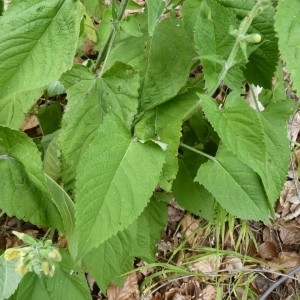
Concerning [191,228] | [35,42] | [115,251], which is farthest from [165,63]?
[191,228]

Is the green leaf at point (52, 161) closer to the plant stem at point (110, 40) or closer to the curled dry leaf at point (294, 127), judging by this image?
the plant stem at point (110, 40)

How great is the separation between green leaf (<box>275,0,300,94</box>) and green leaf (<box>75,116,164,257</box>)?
1.30 feet

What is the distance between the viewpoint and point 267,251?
7.77 feet

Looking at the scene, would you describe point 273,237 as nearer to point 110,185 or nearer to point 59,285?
point 59,285

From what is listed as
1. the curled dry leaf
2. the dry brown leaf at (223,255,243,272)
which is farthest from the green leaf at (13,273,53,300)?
the curled dry leaf

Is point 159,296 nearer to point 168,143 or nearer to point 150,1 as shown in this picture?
point 168,143

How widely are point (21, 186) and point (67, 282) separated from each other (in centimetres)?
40

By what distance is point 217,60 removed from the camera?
1255 millimetres

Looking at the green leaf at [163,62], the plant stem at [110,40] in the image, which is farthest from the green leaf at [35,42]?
the green leaf at [163,62]

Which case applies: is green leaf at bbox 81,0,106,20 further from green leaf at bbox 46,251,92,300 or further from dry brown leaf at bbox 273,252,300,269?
dry brown leaf at bbox 273,252,300,269

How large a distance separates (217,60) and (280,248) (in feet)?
4.65

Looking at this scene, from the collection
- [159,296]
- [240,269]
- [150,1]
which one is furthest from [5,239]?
[150,1]

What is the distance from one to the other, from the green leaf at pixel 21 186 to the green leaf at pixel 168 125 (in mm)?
313

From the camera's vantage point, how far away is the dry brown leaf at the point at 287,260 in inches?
91.4
